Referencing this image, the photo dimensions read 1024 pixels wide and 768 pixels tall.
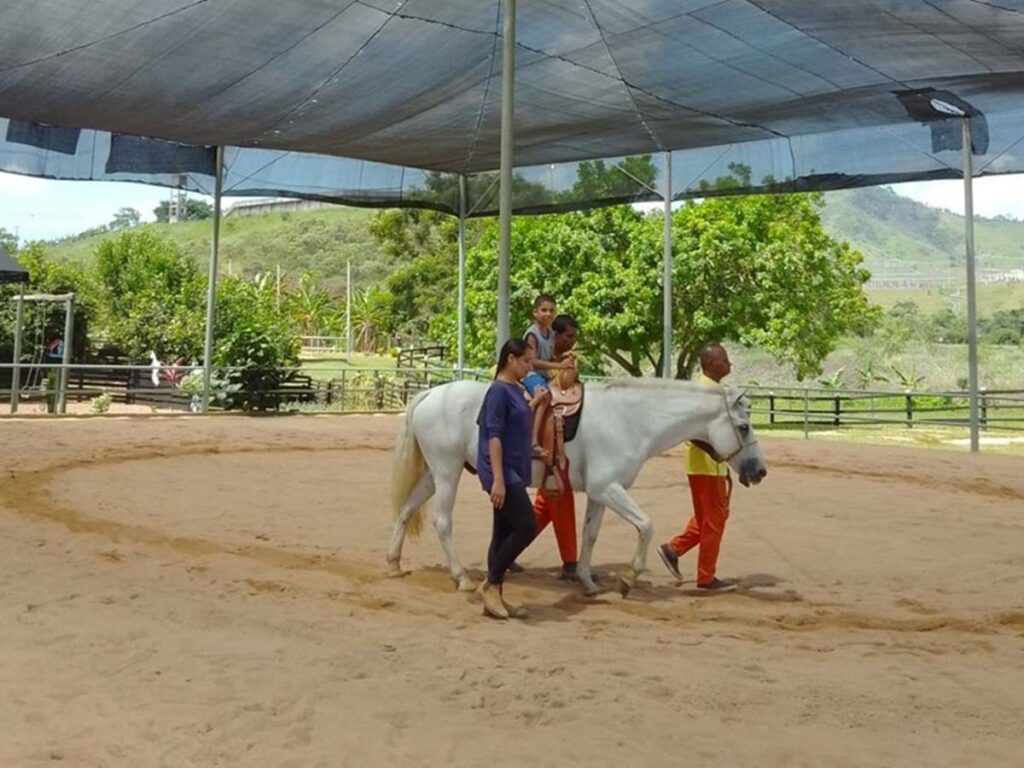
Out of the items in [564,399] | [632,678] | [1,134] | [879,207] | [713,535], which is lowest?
[632,678]

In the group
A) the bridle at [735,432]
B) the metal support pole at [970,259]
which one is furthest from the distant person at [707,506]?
the metal support pole at [970,259]

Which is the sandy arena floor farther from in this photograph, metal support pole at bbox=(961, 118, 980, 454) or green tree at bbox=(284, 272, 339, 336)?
green tree at bbox=(284, 272, 339, 336)

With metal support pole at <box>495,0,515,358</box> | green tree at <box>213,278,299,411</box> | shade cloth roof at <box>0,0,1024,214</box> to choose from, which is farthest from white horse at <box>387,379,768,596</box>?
green tree at <box>213,278,299,411</box>

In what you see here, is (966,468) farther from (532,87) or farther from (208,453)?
(208,453)

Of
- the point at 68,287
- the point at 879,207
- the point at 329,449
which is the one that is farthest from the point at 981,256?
the point at 329,449

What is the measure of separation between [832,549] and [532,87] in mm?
6613

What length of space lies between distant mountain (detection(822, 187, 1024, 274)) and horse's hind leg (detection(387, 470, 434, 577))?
385 feet

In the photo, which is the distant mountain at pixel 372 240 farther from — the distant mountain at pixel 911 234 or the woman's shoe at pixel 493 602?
the woman's shoe at pixel 493 602

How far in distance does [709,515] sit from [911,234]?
541 feet

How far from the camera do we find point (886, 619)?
4.76 m

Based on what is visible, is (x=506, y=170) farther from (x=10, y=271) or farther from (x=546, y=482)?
(x=10, y=271)

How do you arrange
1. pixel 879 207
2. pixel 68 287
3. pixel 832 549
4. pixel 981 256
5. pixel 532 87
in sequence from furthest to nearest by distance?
pixel 879 207, pixel 981 256, pixel 68 287, pixel 532 87, pixel 832 549

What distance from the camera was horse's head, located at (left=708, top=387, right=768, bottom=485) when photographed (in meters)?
5.15

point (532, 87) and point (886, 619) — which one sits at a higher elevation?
point (532, 87)
